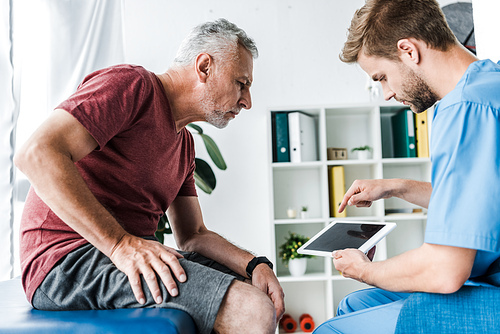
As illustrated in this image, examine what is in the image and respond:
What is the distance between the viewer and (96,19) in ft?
8.47

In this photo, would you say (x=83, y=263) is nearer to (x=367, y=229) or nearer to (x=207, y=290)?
(x=207, y=290)

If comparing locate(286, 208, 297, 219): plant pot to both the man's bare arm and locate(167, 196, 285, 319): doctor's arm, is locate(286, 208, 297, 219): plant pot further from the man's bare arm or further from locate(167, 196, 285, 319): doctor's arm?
the man's bare arm

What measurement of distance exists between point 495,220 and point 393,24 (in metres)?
0.58

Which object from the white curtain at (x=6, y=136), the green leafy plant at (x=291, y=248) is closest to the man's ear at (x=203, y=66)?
the white curtain at (x=6, y=136)

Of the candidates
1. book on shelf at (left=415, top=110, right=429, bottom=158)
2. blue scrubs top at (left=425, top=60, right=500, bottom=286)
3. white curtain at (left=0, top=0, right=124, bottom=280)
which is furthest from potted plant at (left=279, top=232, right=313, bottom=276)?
blue scrubs top at (left=425, top=60, right=500, bottom=286)

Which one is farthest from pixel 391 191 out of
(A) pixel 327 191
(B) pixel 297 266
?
(B) pixel 297 266

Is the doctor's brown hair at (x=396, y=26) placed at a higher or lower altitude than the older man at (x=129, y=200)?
higher

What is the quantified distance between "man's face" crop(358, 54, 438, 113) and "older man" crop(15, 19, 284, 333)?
0.43 meters

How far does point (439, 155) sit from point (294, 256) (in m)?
2.00

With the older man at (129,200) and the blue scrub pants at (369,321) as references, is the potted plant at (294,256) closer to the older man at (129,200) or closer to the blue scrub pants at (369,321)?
the older man at (129,200)

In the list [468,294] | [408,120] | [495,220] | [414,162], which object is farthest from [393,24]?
[414,162]

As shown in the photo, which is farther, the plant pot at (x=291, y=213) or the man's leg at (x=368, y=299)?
the plant pot at (x=291, y=213)

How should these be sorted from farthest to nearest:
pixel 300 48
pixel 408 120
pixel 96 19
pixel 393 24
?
1. pixel 300 48
2. pixel 408 120
3. pixel 96 19
4. pixel 393 24

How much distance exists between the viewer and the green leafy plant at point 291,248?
275 centimetres
